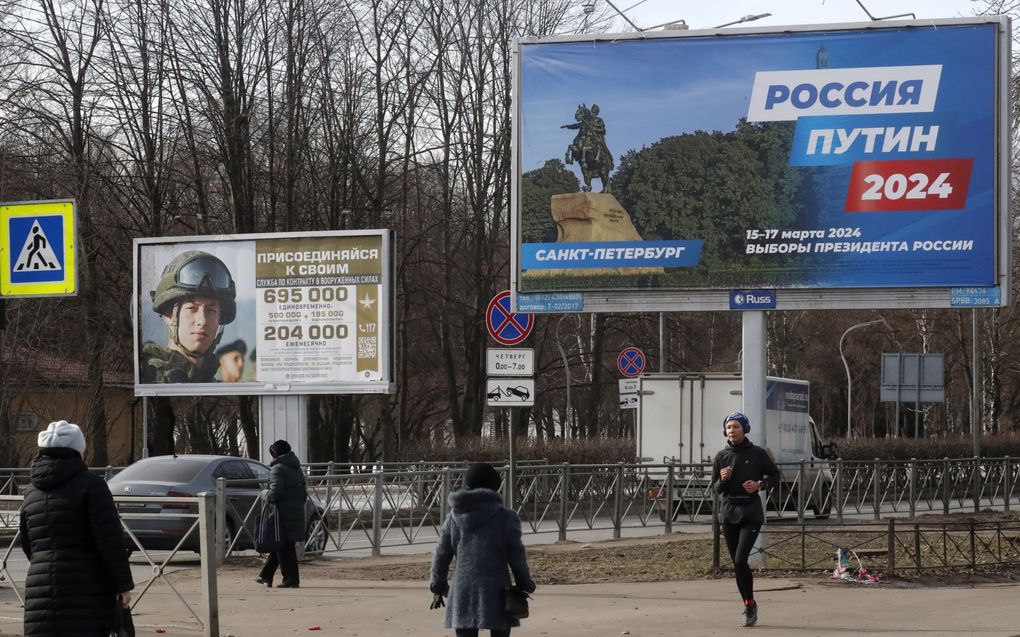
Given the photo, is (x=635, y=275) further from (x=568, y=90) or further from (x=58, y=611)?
(x=58, y=611)

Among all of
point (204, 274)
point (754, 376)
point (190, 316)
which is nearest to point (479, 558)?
point (754, 376)

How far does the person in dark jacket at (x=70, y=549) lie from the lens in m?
7.58

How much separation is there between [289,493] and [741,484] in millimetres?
5365

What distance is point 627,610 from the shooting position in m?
13.1

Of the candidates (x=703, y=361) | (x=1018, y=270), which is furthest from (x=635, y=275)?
(x=703, y=361)

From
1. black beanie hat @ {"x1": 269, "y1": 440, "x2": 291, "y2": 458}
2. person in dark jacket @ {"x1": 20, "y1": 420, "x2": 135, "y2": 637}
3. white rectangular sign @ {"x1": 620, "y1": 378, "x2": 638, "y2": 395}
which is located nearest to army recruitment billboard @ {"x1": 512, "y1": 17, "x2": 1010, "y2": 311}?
black beanie hat @ {"x1": 269, "y1": 440, "x2": 291, "y2": 458}

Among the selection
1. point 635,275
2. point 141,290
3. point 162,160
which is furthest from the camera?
point 162,160

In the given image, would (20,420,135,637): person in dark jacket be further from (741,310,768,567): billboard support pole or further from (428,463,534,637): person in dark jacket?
(741,310,768,567): billboard support pole

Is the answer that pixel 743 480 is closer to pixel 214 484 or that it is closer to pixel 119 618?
pixel 119 618

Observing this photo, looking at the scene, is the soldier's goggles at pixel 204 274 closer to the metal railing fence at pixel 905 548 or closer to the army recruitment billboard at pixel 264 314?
the army recruitment billboard at pixel 264 314

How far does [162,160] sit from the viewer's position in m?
40.1

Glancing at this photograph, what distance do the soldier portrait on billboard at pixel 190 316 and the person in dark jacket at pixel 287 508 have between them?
11517 millimetres

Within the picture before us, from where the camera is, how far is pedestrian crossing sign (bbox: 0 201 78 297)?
12.5 metres

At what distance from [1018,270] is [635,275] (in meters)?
20.3
